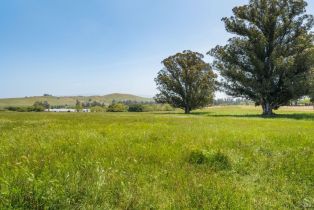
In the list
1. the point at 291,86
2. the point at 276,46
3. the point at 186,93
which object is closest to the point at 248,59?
the point at 276,46

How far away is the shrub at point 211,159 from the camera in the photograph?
7.30 m

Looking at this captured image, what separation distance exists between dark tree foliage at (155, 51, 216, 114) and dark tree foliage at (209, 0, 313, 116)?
19.4 m

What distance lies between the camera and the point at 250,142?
10.8 meters

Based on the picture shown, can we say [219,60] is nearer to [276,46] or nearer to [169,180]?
[276,46]

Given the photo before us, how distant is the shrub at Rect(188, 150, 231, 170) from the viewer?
730cm

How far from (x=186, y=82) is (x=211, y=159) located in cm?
5583

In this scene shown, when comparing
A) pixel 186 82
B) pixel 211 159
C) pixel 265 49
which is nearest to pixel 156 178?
pixel 211 159

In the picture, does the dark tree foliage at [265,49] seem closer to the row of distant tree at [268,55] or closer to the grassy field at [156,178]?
the row of distant tree at [268,55]

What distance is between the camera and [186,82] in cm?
6281

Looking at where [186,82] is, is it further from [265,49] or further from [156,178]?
[156,178]

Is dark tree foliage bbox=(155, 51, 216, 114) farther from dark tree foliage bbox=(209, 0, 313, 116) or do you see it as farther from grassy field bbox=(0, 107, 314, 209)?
grassy field bbox=(0, 107, 314, 209)

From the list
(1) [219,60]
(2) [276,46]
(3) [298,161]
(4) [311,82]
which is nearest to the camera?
(3) [298,161]

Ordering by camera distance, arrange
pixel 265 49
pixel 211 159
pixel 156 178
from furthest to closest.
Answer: pixel 265 49 < pixel 211 159 < pixel 156 178

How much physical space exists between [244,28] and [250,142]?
1318 inches
